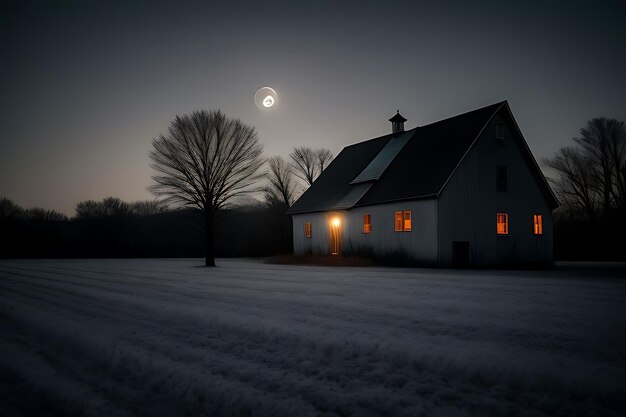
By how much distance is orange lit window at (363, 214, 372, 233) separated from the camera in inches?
1022

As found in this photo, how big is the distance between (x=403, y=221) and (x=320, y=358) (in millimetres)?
19743

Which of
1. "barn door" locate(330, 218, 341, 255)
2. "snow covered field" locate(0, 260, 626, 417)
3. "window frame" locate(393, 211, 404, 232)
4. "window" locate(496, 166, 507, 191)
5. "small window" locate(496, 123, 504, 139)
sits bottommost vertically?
"snow covered field" locate(0, 260, 626, 417)

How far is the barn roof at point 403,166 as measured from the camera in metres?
23.1

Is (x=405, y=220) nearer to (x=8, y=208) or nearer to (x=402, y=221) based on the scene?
(x=402, y=221)

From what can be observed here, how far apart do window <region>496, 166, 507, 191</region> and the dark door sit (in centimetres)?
435

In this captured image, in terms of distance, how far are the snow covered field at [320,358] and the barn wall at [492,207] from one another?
45.2 ft

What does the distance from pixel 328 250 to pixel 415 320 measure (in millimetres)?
22636

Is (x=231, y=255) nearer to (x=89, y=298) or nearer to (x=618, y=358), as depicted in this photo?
(x=89, y=298)

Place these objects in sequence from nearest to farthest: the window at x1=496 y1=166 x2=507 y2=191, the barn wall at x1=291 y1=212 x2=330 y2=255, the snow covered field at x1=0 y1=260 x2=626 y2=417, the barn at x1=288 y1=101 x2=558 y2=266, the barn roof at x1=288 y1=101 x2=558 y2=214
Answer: the snow covered field at x1=0 y1=260 x2=626 y2=417 → the barn at x1=288 y1=101 x2=558 y2=266 → the barn roof at x1=288 y1=101 x2=558 y2=214 → the window at x1=496 y1=166 x2=507 y2=191 → the barn wall at x1=291 y1=212 x2=330 y2=255

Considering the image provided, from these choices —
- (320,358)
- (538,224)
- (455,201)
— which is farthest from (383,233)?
(320,358)

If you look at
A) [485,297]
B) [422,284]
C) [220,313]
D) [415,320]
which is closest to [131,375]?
[220,313]

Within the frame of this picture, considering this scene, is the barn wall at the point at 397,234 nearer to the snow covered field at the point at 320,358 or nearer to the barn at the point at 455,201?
the barn at the point at 455,201

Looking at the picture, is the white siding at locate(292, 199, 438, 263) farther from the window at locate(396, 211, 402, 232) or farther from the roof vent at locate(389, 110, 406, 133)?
the roof vent at locate(389, 110, 406, 133)

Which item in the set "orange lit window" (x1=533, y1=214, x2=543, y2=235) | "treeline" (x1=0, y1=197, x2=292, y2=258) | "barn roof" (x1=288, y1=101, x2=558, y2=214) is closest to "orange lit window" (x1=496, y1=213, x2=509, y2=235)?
"orange lit window" (x1=533, y1=214, x2=543, y2=235)
